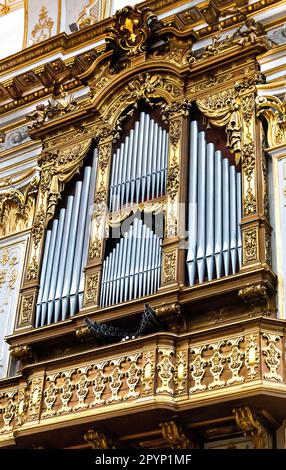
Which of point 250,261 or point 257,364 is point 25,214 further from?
point 257,364

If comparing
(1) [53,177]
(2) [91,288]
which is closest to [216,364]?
(2) [91,288]

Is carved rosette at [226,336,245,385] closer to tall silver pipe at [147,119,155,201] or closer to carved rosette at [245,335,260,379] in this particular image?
carved rosette at [245,335,260,379]

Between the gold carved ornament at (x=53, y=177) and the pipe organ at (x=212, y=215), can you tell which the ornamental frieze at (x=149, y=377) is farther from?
the gold carved ornament at (x=53, y=177)

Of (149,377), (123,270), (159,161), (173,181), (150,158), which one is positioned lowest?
(149,377)

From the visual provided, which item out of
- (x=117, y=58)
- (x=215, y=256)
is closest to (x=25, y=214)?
(x=117, y=58)

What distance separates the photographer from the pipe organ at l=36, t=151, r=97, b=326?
1756 centimetres

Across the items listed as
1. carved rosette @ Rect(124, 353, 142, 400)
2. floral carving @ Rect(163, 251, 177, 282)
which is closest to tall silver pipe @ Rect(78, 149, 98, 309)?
floral carving @ Rect(163, 251, 177, 282)

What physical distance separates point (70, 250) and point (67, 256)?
135mm

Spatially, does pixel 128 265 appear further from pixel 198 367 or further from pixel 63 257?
pixel 198 367

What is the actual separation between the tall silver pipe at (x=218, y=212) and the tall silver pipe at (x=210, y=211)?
0.07 meters

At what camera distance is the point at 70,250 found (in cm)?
1833

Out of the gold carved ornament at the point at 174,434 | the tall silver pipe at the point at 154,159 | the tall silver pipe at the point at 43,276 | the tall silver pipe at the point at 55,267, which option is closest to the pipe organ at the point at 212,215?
the tall silver pipe at the point at 154,159

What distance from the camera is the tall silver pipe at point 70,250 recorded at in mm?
17547

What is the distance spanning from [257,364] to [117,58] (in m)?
8.84
